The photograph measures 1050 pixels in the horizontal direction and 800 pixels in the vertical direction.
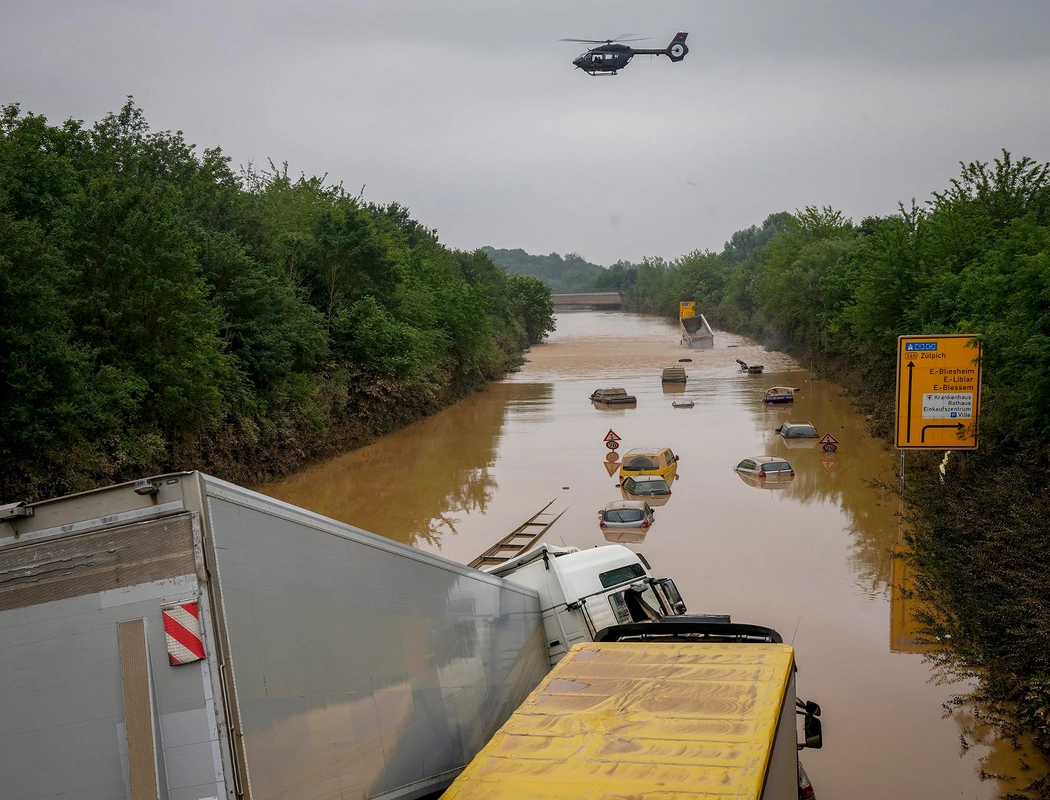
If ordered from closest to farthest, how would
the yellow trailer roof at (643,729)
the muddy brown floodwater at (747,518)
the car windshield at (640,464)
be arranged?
the yellow trailer roof at (643,729) → the muddy brown floodwater at (747,518) → the car windshield at (640,464)

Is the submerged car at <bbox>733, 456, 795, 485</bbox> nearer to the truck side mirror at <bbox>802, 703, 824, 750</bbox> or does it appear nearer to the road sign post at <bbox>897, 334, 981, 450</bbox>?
the road sign post at <bbox>897, 334, 981, 450</bbox>

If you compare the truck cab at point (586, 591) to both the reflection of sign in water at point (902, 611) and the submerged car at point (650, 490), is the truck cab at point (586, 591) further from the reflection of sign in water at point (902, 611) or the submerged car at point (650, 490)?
the submerged car at point (650, 490)

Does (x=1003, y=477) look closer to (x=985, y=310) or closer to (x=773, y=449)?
(x=985, y=310)

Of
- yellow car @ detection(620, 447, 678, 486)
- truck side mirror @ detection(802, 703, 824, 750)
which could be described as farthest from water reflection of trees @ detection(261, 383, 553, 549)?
truck side mirror @ detection(802, 703, 824, 750)

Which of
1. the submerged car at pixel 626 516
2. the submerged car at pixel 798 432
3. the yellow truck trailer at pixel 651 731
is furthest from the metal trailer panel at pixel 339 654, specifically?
the submerged car at pixel 798 432

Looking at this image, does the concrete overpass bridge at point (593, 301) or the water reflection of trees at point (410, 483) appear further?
the concrete overpass bridge at point (593, 301)

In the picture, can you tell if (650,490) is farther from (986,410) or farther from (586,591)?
(586,591)

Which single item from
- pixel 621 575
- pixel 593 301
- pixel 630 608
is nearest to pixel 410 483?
pixel 621 575
